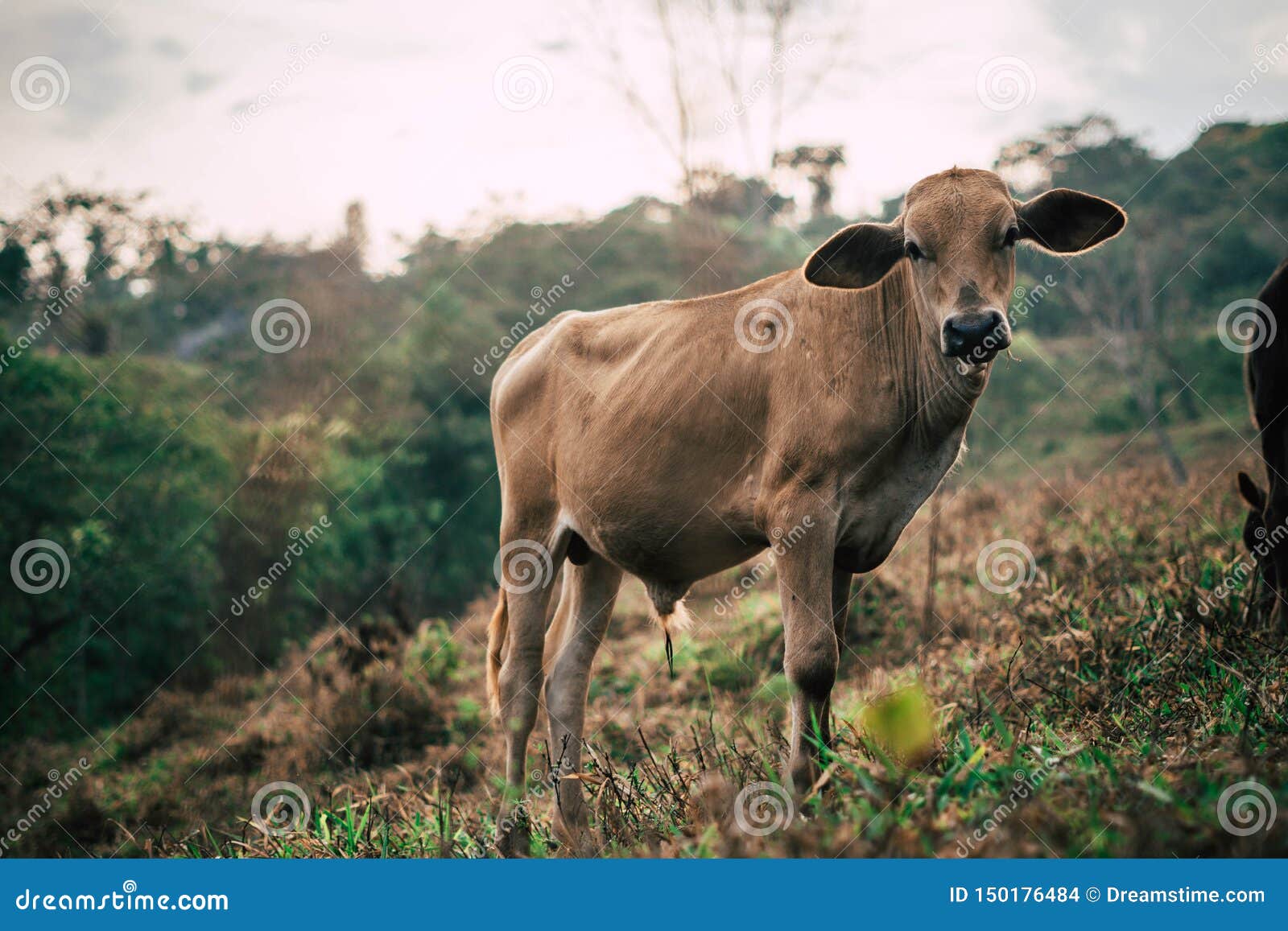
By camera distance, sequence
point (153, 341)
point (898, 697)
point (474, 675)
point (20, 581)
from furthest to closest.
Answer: point (153, 341) → point (20, 581) → point (474, 675) → point (898, 697)

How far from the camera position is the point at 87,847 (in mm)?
9211

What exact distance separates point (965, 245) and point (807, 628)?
1735mm

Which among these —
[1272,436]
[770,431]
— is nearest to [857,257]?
[770,431]

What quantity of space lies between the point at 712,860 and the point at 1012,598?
484cm

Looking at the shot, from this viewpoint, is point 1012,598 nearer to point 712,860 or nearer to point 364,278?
point 712,860

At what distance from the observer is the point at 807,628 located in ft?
13.0

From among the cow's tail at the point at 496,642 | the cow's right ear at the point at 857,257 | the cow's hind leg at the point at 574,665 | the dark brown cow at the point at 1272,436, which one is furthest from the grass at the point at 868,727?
the cow's right ear at the point at 857,257

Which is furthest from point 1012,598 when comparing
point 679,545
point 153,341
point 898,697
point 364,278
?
point 364,278

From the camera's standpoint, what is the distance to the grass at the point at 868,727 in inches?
122

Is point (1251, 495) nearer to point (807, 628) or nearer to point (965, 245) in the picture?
point (965, 245)

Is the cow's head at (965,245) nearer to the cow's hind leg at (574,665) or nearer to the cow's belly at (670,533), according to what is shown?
the cow's belly at (670,533)

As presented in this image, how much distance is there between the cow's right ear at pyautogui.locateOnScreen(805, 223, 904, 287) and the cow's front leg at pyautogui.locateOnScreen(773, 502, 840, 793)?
107cm

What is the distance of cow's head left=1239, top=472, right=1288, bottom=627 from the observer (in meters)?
5.08

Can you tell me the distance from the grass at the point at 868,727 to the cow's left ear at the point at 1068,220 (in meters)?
2.09
